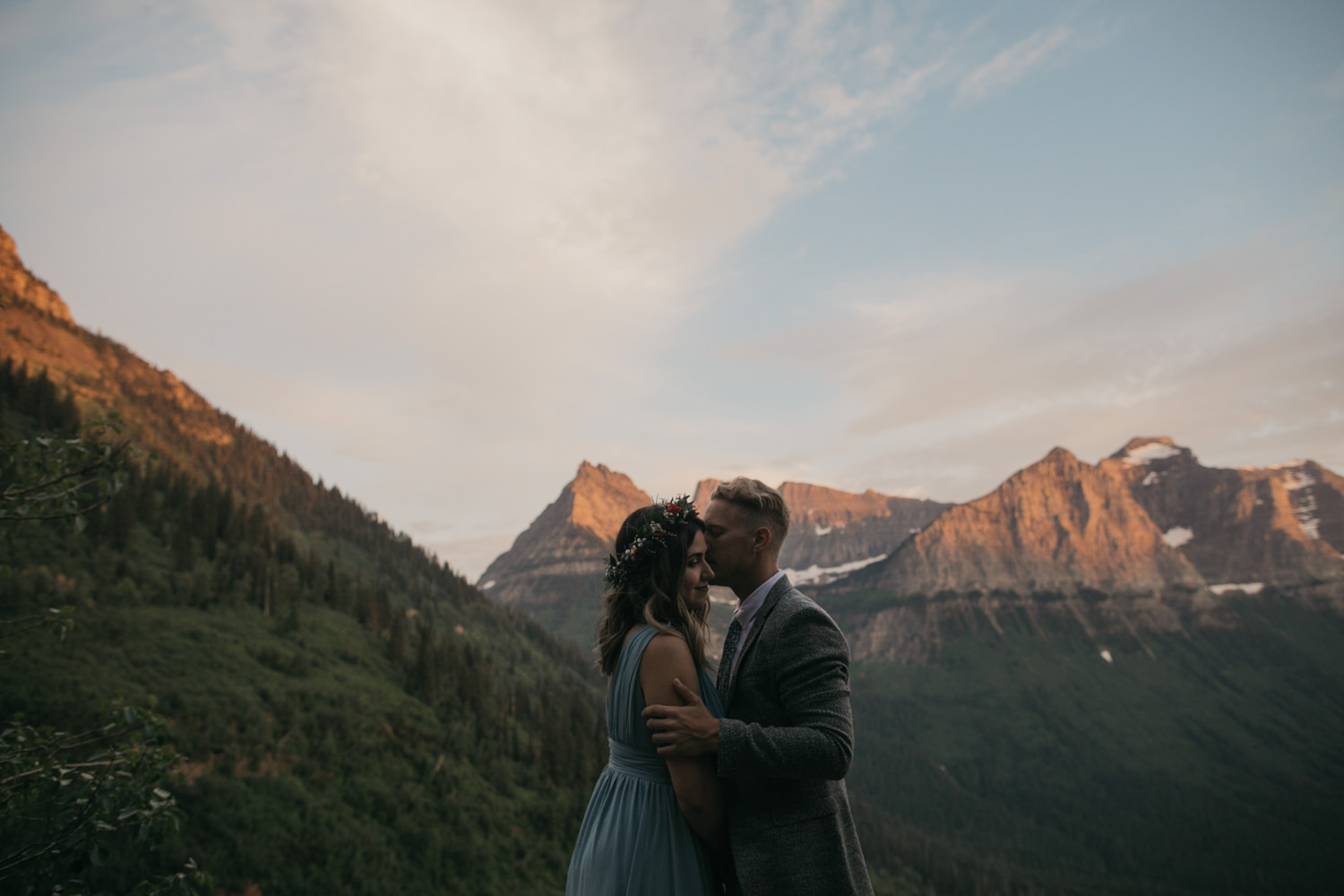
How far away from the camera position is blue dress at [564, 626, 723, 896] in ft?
14.5

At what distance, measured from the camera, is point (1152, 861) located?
600ft

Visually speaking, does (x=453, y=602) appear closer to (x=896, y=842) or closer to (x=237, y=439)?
(x=237, y=439)

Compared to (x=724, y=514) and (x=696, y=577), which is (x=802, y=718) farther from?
(x=724, y=514)

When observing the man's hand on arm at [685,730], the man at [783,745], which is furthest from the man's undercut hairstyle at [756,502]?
the man's hand on arm at [685,730]

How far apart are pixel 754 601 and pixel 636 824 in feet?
5.43

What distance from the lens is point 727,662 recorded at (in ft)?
16.6

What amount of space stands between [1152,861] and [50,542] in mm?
240778

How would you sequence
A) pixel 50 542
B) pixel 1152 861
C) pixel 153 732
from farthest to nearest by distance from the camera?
pixel 1152 861 → pixel 50 542 → pixel 153 732

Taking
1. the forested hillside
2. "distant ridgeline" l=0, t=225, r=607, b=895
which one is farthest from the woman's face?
the forested hillside

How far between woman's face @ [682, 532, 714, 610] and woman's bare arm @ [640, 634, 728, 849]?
1.40ft

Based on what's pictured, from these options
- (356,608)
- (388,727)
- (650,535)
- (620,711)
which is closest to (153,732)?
(620,711)

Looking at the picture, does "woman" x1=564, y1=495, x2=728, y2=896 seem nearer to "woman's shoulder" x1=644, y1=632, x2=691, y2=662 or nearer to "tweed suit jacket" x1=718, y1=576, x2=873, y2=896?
"woman's shoulder" x1=644, y1=632, x2=691, y2=662

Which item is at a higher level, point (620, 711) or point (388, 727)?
point (620, 711)

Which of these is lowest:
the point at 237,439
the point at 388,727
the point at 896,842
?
the point at 896,842
